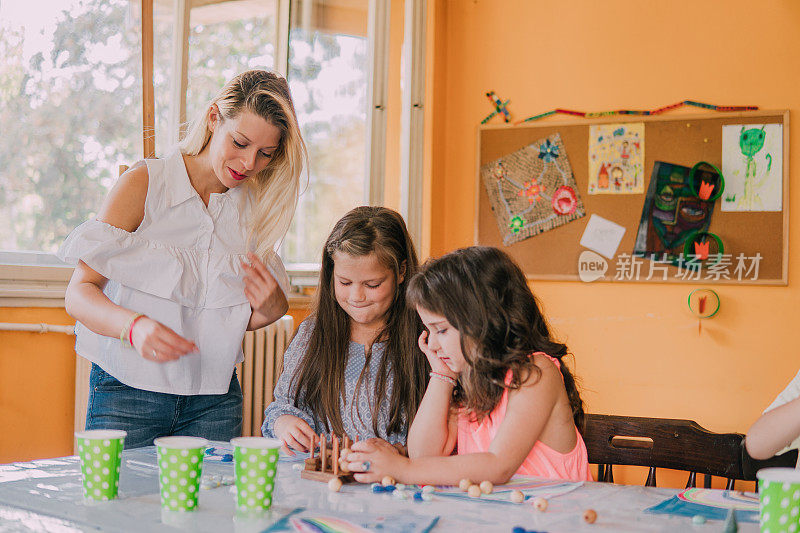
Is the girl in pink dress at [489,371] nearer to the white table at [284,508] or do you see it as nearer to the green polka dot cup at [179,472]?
the white table at [284,508]

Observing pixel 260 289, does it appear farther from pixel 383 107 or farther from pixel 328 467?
pixel 383 107

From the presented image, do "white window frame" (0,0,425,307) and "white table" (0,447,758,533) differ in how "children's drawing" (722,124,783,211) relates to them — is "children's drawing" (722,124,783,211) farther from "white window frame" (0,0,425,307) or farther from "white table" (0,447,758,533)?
"white table" (0,447,758,533)

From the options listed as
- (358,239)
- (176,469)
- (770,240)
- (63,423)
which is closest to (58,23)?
(63,423)

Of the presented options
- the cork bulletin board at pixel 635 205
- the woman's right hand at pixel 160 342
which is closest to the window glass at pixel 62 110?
the woman's right hand at pixel 160 342

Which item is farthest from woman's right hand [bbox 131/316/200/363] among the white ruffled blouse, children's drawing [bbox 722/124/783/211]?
children's drawing [bbox 722/124/783/211]

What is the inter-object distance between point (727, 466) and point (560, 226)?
2.02 metres

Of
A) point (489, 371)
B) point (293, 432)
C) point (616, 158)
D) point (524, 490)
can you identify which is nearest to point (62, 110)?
point (293, 432)

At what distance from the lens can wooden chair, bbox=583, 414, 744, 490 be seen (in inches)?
56.2

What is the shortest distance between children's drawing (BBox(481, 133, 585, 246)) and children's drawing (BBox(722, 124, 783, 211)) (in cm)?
61

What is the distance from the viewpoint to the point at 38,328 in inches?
88.7

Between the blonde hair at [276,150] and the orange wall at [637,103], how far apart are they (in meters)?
1.77

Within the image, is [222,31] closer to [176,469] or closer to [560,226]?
[560,226]

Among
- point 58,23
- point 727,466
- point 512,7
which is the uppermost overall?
point 512,7

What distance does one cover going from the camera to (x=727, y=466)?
1.42 m
